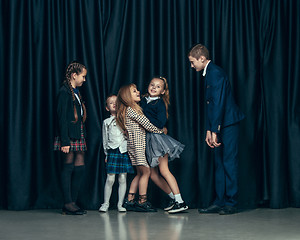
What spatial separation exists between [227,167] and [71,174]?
1.34 metres

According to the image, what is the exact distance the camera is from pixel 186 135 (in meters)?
4.42

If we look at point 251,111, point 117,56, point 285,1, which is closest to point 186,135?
point 251,111

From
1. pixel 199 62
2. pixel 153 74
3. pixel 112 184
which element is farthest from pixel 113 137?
pixel 199 62

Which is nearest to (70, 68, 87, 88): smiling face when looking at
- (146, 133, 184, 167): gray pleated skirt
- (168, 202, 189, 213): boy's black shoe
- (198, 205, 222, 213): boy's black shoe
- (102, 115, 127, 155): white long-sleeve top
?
(102, 115, 127, 155): white long-sleeve top

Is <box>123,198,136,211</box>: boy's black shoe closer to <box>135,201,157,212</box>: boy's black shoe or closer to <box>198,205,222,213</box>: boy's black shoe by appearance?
<box>135,201,157,212</box>: boy's black shoe

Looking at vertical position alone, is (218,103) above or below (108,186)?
above

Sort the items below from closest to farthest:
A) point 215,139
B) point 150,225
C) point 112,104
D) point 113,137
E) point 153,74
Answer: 1. point 150,225
2. point 215,139
3. point 113,137
4. point 112,104
5. point 153,74

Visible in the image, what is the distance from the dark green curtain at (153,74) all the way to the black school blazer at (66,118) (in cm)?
39

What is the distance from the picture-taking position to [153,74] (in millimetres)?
4492

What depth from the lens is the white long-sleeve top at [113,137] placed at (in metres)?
4.16

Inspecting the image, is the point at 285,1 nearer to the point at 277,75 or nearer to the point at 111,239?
the point at 277,75

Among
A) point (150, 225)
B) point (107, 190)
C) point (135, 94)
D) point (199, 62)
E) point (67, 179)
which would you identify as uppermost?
point (199, 62)

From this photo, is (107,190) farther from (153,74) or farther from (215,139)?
(153,74)

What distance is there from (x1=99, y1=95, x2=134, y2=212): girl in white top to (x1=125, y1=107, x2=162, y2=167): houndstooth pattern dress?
0.06 metres
